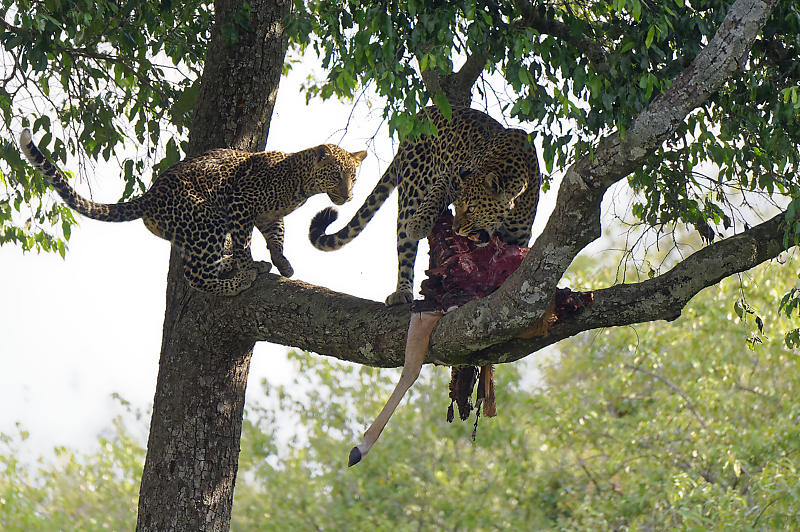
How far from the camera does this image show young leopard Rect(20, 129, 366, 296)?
5129 mm

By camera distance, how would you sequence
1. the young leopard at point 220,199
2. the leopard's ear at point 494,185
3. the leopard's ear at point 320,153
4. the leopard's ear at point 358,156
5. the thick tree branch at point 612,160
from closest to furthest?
the thick tree branch at point 612,160, the leopard's ear at point 494,185, the young leopard at point 220,199, the leopard's ear at point 320,153, the leopard's ear at point 358,156

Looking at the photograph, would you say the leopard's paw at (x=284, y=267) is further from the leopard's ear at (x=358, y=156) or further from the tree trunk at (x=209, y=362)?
the leopard's ear at (x=358, y=156)

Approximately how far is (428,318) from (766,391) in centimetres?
851

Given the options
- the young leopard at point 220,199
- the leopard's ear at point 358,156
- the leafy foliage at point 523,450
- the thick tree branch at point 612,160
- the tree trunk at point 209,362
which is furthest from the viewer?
the leafy foliage at point 523,450

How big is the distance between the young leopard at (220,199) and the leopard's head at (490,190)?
0.81m

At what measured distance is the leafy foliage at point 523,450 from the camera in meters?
10.3

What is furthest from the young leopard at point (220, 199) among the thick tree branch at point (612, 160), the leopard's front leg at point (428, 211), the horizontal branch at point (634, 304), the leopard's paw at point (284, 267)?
the thick tree branch at point (612, 160)

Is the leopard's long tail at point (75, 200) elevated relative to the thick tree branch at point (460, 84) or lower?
lower

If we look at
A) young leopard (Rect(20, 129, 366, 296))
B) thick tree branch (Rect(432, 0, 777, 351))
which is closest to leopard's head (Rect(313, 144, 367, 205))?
young leopard (Rect(20, 129, 366, 296))

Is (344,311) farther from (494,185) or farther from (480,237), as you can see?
(494,185)

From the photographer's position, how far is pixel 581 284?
37.8 ft

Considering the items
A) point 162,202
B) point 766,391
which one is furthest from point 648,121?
point 766,391

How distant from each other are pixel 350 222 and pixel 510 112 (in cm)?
163

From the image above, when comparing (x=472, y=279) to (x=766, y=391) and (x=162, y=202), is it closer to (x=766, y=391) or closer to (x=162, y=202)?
(x=162, y=202)
